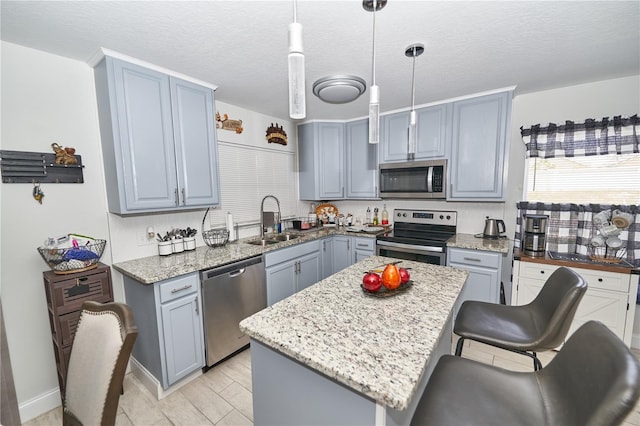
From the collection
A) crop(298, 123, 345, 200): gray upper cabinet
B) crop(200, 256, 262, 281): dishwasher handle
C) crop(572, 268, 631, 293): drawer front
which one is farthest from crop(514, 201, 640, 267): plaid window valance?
crop(200, 256, 262, 281): dishwasher handle

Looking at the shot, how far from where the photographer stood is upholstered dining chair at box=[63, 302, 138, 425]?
91cm

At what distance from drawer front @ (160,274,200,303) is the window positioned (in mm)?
3257

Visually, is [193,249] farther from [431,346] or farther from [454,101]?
[454,101]

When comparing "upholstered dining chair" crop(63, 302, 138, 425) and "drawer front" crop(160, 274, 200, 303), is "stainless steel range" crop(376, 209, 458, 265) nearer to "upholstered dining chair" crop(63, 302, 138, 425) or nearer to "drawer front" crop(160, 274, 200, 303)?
"drawer front" crop(160, 274, 200, 303)

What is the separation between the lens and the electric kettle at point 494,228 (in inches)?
109

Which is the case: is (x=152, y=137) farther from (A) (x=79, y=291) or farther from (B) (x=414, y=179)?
(B) (x=414, y=179)

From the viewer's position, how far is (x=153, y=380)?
74.7 inches

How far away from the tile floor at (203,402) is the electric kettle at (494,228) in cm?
116

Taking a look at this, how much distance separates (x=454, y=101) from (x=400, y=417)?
285 cm

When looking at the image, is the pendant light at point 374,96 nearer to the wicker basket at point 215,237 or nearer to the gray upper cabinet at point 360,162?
the wicker basket at point 215,237

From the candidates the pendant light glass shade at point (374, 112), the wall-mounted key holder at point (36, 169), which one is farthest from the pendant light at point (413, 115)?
the wall-mounted key holder at point (36, 169)

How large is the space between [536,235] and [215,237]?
9.96 ft

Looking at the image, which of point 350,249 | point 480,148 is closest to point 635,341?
point 480,148

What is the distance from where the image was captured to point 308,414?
98 centimetres
